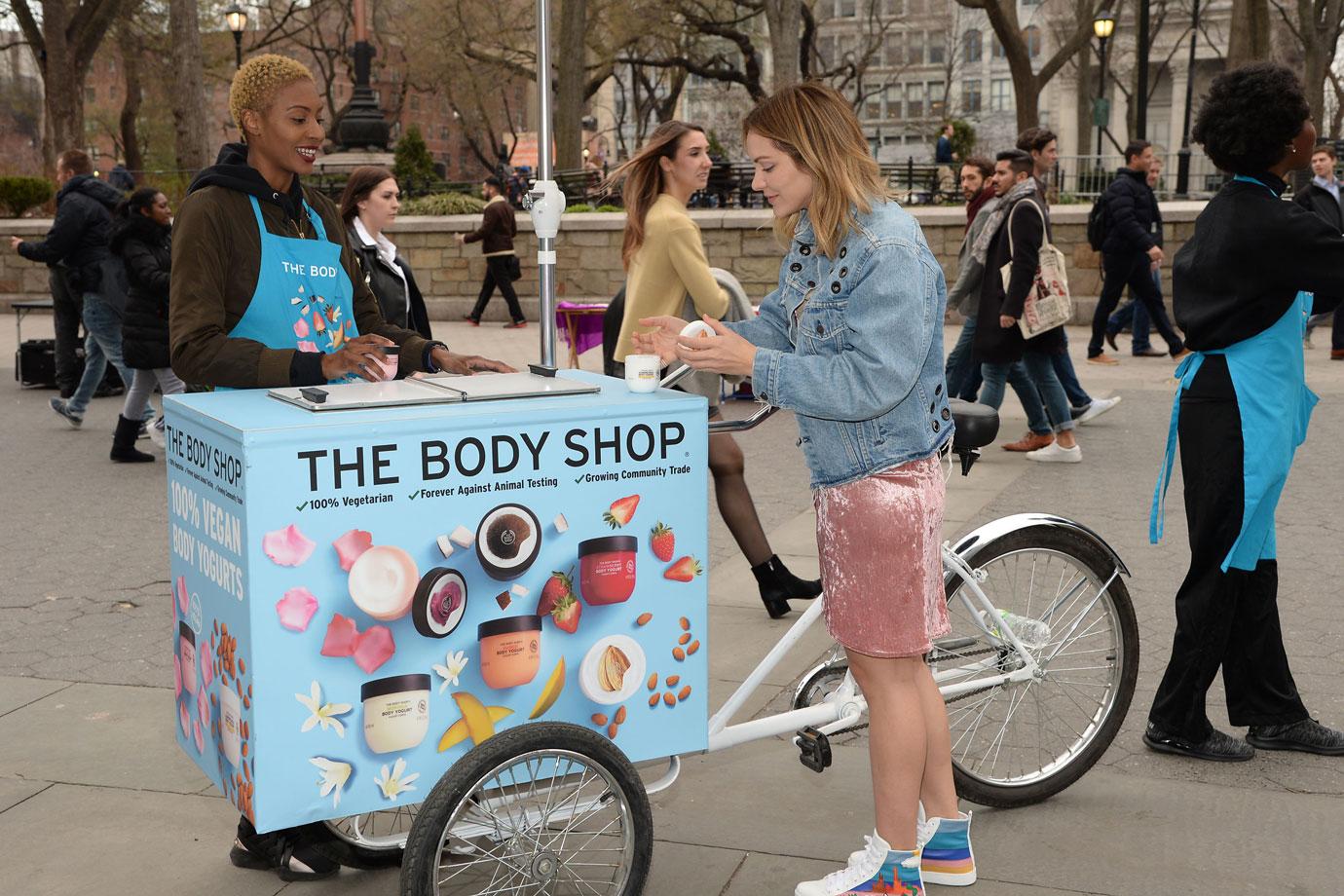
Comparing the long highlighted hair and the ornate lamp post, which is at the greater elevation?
the ornate lamp post

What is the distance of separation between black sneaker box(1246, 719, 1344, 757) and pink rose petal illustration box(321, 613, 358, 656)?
9.37 feet

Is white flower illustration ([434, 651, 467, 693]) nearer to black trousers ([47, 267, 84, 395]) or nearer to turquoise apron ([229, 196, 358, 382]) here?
turquoise apron ([229, 196, 358, 382])

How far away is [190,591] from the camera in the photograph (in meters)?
3.06

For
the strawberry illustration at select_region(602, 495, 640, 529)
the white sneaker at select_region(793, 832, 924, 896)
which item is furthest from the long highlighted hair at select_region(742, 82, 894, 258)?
the white sneaker at select_region(793, 832, 924, 896)

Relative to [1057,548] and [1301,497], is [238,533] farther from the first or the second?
[1301,497]

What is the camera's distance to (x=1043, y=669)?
3826 millimetres

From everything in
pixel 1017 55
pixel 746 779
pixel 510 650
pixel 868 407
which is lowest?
pixel 746 779

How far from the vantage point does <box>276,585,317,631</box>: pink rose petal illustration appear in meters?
2.66

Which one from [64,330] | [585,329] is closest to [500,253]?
[585,329]

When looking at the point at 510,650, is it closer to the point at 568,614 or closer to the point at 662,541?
the point at 568,614

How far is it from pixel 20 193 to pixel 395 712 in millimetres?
23351

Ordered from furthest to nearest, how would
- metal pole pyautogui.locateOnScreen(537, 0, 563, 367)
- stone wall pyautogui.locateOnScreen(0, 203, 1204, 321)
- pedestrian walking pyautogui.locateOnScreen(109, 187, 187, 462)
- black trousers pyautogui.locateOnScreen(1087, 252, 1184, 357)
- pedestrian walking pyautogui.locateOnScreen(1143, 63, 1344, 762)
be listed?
stone wall pyautogui.locateOnScreen(0, 203, 1204, 321) → black trousers pyautogui.locateOnScreen(1087, 252, 1184, 357) → pedestrian walking pyautogui.locateOnScreen(109, 187, 187, 462) → metal pole pyautogui.locateOnScreen(537, 0, 563, 367) → pedestrian walking pyautogui.locateOnScreen(1143, 63, 1344, 762)

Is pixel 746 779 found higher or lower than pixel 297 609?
lower

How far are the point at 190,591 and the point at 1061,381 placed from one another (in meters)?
7.82
